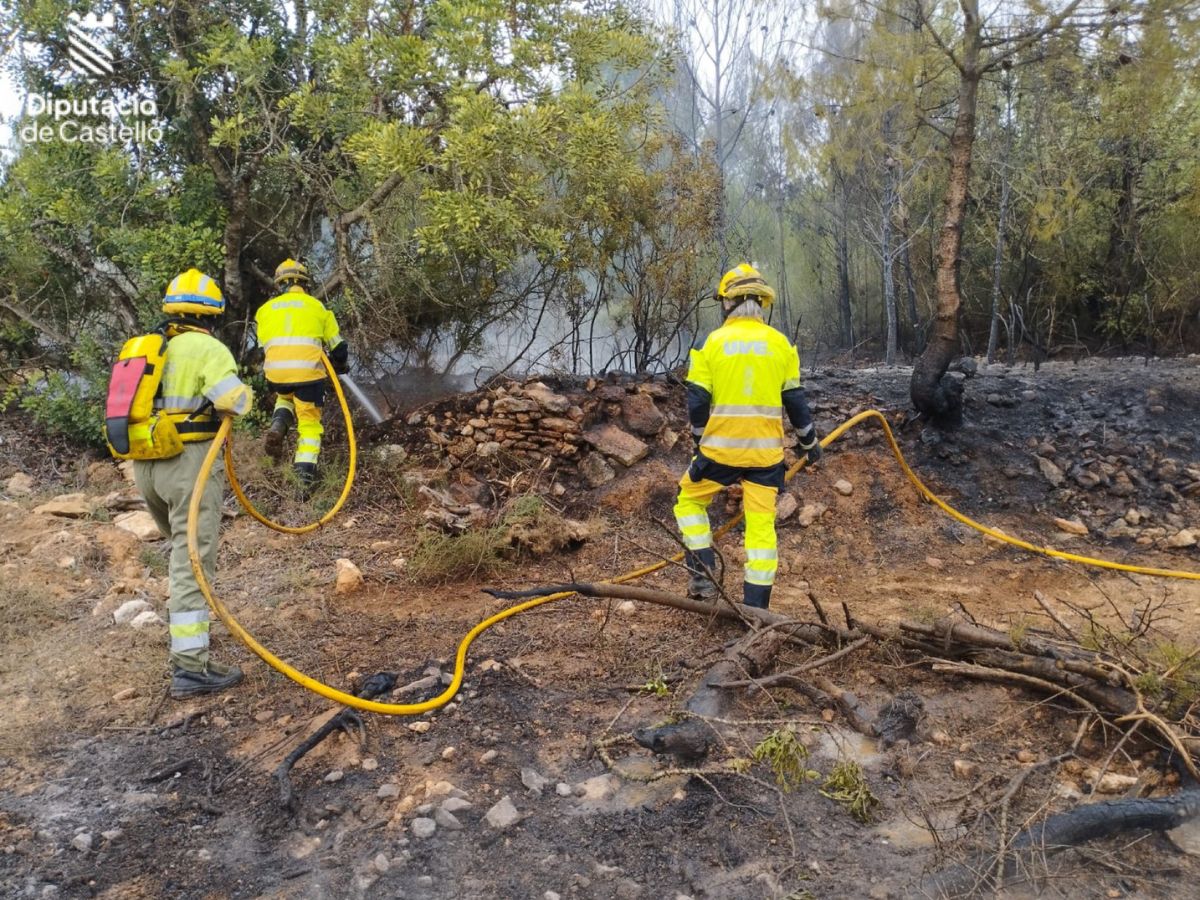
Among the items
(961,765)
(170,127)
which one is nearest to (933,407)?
(961,765)

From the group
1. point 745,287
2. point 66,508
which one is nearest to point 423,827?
point 745,287

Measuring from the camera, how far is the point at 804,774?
2.91 metres

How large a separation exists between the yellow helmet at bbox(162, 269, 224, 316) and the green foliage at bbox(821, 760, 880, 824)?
356 centimetres

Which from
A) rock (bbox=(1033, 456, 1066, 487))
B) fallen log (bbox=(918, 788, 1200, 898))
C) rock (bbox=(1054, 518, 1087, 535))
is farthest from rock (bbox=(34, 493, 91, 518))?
rock (bbox=(1033, 456, 1066, 487))

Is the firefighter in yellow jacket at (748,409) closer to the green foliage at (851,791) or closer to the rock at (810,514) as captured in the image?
the green foliage at (851,791)

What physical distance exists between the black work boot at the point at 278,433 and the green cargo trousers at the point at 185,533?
269 centimetres

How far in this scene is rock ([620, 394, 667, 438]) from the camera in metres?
7.08

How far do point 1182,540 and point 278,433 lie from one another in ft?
23.0

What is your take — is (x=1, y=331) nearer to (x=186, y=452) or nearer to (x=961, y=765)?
(x=186, y=452)

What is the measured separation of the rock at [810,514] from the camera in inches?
251

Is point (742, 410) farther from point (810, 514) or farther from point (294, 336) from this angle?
point (294, 336)

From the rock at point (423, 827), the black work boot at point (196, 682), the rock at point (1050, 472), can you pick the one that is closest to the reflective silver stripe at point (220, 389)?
the black work boot at point (196, 682)

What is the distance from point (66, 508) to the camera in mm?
6203

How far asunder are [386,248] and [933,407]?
4.89 meters
